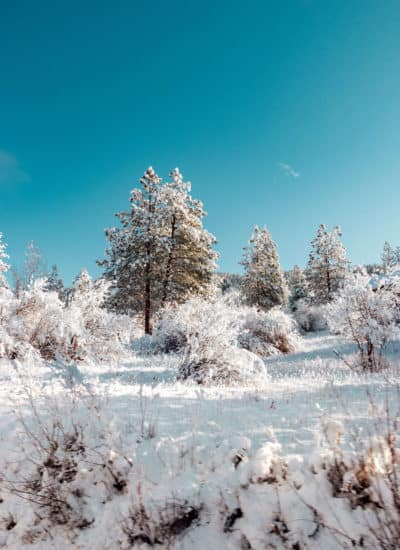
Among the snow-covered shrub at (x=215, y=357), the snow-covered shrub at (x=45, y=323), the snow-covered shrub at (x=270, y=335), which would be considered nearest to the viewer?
the snow-covered shrub at (x=215, y=357)

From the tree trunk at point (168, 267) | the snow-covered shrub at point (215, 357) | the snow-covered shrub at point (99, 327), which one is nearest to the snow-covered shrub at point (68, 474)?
the snow-covered shrub at point (215, 357)

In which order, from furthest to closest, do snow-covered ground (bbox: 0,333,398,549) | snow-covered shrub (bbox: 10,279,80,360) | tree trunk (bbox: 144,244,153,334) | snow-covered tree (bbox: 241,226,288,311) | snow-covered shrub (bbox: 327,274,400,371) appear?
1. snow-covered tree (bbox: 241,226,288,311)
2. tree trunk (bbox: 144,244,153,334)
3. snow-covered shrub (bbox: 10,279,80,360)
4. snow-covered shrub (bbox: 327,274,400,371)
5. snow-covered ground (bbox: 0,333,398,549)

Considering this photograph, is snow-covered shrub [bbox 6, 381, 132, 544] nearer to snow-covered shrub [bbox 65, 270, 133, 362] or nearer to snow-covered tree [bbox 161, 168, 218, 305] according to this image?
snow-covered shrub [bbox 65, 270, 133, 362]

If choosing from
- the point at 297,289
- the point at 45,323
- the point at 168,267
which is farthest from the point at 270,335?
the point at 297,289

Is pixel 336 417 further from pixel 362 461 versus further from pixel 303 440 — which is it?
pixel 362 461

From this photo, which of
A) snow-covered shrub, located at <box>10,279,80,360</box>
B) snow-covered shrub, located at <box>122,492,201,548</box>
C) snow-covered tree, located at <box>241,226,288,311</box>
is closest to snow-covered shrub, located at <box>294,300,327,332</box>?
snow-covered tree, located at <box>241,226,288,311</box>

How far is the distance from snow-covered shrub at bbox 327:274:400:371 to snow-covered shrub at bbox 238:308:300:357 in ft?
16.2

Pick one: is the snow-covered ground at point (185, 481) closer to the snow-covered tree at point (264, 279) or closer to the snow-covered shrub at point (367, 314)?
the snow-covered shrub at point (367, 314)

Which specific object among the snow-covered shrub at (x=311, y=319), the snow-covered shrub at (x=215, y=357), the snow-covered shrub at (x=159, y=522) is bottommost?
the snow-covered shrub at (x=159, y=522)

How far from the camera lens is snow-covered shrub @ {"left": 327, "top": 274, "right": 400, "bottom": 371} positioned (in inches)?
401

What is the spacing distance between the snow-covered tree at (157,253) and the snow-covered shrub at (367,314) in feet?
35.6

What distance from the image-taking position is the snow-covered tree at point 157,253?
21219 millimetres

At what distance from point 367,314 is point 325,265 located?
26.2 metres

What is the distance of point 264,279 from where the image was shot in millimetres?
33938
